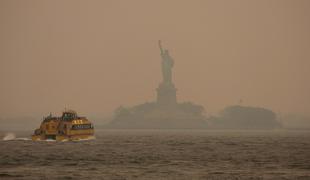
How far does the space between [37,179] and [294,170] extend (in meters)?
35.1

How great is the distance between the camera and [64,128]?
153 m

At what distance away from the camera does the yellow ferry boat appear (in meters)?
152

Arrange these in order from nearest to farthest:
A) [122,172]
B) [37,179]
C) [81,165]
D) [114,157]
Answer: [37,179] → [122,172] → [81,165] → [114,157]

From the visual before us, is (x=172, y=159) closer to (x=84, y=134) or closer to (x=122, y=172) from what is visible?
(x=122, y=172)

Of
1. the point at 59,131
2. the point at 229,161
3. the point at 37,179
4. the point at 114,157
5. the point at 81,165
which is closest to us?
the point at 37,179

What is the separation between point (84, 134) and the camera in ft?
531

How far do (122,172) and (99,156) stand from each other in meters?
28.5

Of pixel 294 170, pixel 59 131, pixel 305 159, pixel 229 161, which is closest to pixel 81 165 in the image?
pixel 229 161

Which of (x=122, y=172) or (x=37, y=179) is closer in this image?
(x=37, y=179)

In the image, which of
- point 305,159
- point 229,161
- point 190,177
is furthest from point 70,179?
point 305,159

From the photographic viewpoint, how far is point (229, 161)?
95.8 metres

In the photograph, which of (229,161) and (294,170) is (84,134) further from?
(294,170)

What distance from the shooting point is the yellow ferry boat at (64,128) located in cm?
15250

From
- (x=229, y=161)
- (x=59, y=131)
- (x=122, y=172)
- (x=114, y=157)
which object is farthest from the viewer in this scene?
(x=59, y=131)
